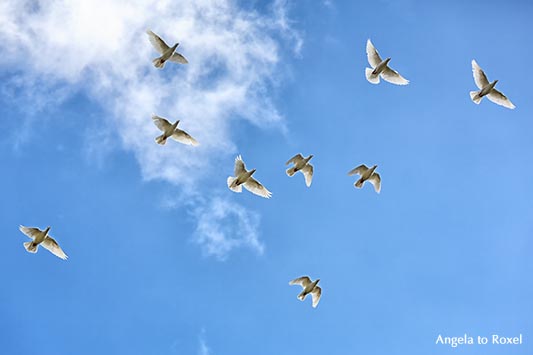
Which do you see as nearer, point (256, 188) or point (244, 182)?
point (244, 182)

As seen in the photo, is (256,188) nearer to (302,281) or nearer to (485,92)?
(302,281)

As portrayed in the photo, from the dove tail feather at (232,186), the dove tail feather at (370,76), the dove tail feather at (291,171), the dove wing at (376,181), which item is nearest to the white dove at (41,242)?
the dove tail feather at (232,186)

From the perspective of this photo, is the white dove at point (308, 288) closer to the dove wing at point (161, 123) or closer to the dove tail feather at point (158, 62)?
the dove wing at point (161, 123)

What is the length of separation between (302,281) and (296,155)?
18.2 feet

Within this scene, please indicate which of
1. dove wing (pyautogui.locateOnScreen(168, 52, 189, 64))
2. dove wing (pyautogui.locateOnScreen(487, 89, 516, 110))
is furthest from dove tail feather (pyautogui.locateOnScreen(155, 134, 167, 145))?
dove wing (pyautogui.locateOnScreen(487, 89, 516, 110))

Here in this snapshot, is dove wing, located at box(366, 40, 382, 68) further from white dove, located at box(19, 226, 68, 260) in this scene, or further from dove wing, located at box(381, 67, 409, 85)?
white dove, located at box(19, 226, 68, 260)

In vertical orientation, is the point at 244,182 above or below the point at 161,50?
below

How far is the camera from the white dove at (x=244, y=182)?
36844mm

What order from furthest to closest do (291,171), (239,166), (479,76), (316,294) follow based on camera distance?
(316,294), (479,76), (291,171), (239,166)

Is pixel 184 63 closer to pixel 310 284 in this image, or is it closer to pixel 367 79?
pixel 367 79

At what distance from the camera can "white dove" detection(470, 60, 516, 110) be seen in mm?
38250

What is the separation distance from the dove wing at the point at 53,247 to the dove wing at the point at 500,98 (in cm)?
2051

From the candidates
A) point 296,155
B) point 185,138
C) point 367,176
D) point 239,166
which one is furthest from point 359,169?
point 185,138

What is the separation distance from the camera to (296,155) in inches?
1486
